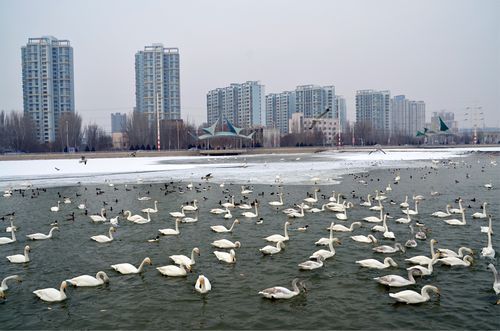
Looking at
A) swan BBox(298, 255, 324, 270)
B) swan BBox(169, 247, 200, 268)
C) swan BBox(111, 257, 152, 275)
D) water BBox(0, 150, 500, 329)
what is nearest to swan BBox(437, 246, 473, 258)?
water BBox(0, 150, 500, 329)

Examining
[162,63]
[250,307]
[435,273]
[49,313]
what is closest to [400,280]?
[435,273]

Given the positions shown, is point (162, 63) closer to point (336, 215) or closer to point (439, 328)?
point (336, 215)

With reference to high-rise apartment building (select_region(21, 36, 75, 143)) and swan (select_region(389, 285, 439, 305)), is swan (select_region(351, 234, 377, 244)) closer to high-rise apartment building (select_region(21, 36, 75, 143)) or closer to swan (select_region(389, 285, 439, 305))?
swan (select_region(389, 285, 439, 305))

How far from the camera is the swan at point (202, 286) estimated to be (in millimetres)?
10875

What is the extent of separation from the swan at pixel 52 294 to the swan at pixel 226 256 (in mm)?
4431

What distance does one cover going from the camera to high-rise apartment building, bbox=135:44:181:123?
15062cm

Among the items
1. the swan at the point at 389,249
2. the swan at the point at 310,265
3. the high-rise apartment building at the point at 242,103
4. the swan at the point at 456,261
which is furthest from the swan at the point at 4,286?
the high-rise apartment building at the point at 242,103

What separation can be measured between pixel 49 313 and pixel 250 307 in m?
4.35

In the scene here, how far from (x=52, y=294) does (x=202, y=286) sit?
343 centimetres

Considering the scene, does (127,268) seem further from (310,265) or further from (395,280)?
(395,280)

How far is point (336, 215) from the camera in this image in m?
19.5

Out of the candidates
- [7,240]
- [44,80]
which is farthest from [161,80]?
[7,240]

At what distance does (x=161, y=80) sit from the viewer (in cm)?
15038

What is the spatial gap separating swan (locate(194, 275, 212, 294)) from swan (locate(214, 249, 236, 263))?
7.09 ft
